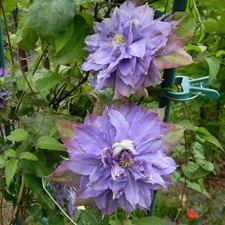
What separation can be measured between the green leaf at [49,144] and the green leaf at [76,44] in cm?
13

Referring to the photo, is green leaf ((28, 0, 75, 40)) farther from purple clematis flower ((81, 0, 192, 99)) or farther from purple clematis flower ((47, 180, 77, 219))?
purple clematis flower ((47, 180, 77, 219))

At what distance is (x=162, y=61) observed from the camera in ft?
1.55

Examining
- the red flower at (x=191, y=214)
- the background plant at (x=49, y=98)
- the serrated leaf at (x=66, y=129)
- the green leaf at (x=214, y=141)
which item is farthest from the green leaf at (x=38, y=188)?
the red flower at (x=191, y=214)

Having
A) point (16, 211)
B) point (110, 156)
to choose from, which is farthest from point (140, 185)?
point (16, 211)

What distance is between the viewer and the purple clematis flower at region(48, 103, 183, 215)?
0.45 meters

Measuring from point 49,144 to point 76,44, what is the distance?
0.54 feet

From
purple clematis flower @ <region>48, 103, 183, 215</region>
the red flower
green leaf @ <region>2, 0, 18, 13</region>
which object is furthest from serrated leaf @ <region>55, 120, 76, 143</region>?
the red flower

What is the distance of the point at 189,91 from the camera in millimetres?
661

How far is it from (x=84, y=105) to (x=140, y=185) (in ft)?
0.99

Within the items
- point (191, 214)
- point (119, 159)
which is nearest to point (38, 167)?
point (119, 159)

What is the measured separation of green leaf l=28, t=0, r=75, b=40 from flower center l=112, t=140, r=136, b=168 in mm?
160

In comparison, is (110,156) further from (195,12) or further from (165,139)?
(195,12)

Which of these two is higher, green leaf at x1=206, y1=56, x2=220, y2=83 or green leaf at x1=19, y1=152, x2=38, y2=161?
green leaf at x1=206, y1=56, x2=220, y2=83

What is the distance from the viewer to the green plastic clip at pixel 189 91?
635 mm
